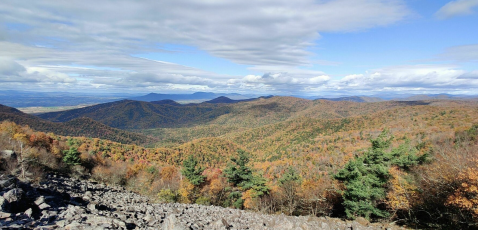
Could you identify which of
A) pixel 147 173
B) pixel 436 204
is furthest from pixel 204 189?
pixel 436 204

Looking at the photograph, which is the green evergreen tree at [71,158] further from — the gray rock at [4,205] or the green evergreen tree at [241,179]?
the green evergreen tree at [241,179]

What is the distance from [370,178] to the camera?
20281 millimetres

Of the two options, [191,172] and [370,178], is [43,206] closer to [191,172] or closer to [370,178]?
[191,172]

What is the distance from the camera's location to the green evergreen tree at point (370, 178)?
1933 cm

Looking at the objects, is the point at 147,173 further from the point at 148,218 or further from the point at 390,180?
the point at 390,180

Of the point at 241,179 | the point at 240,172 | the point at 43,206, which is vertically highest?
the point at 43,206

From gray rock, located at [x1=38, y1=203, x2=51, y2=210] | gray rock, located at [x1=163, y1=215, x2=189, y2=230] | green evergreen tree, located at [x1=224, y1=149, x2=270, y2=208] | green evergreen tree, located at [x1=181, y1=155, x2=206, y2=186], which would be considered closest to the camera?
gray rock, located at [x1=38, y1=203, x2=51, y2=210]

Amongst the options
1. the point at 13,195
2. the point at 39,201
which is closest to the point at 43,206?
the point at 39,201

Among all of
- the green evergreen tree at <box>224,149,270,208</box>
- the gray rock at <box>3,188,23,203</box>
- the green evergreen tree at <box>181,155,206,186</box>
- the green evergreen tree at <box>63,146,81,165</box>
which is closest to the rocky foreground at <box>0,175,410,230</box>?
the gray rock at <box>3,188,23,203</box>

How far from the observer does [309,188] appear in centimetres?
3369

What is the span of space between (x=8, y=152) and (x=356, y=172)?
3436cm

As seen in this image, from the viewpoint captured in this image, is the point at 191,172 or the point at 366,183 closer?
the point at 366,183

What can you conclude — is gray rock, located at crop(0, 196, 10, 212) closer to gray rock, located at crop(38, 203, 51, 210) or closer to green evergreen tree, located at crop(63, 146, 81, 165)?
gray rock, located at crop(38, 203, 51, 210)

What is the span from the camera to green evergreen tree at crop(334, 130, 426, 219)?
1933 centimetres
